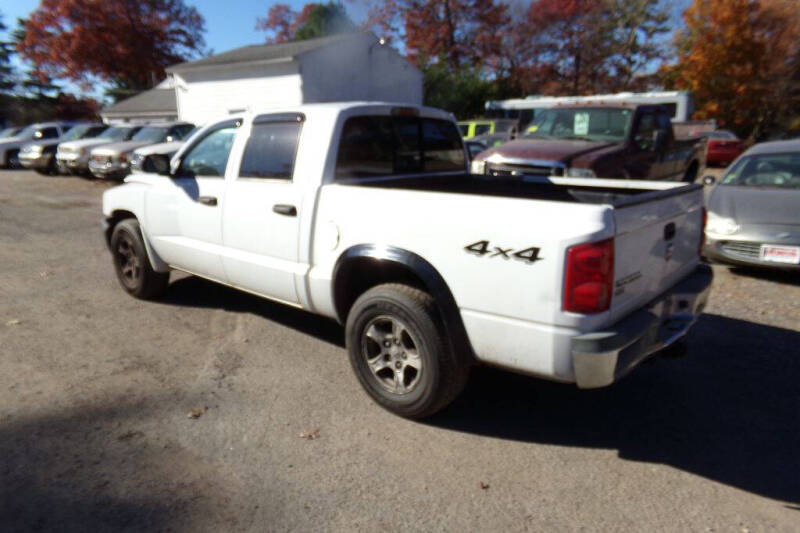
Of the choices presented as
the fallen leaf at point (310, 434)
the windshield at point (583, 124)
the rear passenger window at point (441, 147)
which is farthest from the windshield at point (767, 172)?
the fallen leaf at point (310, 434)

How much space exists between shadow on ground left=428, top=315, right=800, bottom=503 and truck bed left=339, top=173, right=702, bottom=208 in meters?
1.32

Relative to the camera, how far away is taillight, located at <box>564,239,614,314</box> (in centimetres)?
272

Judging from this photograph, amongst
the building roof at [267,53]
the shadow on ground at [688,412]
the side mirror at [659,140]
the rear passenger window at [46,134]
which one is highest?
the building roof at [267,53]

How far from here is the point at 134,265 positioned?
5.73 meters

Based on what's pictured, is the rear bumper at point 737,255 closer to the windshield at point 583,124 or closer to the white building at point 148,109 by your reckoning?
the windshield at point 583,124

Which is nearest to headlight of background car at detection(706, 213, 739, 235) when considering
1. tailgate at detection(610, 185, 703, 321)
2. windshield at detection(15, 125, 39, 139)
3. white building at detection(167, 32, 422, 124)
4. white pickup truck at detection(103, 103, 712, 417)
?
white pickup truck at detection(103, 103, 712, 417)

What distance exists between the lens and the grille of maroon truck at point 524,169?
745 centimetres

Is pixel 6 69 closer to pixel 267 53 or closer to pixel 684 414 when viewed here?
pixel 267 53

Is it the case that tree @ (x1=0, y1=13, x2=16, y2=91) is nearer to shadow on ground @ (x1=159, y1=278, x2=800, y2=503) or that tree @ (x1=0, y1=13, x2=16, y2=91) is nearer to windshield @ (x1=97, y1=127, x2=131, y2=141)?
windshield @ (x1=97, y1=127, x2=131, y2=141)

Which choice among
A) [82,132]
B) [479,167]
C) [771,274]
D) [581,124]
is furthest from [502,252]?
[82,132]

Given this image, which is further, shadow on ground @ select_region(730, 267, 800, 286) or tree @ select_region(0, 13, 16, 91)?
tree @ select_region(0, 13, 16, 91)

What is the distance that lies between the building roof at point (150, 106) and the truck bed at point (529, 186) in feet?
88.6

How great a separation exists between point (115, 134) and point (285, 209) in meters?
15.6

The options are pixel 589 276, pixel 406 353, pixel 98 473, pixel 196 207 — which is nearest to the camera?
pixel 589 276
